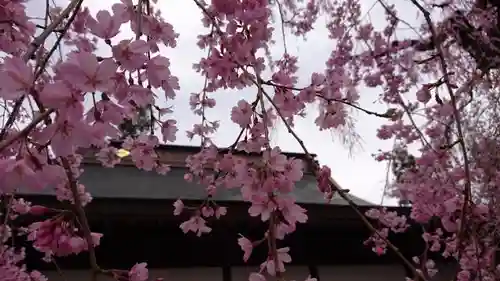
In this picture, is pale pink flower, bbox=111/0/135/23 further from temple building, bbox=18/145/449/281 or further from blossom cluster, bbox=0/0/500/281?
temple building, bbox=18/145/449/281

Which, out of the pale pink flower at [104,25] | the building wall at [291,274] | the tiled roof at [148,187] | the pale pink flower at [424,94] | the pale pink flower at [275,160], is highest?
the pale pink flower at [424,94]

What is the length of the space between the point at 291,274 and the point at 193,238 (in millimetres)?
801

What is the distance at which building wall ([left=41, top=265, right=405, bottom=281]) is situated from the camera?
326cm

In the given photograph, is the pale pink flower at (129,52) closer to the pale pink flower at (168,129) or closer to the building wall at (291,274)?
the pale pink flower at (168,129)

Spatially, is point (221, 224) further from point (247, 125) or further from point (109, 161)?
point (247, 125)

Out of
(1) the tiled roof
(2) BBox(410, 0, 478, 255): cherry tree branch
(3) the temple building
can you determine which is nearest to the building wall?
(3) the temple building

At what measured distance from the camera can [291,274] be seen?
12.5ft

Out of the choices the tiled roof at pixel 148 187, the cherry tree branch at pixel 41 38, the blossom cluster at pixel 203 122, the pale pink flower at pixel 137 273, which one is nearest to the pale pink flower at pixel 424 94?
the blossom cluster at pixel 203 122

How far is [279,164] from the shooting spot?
1.31 m

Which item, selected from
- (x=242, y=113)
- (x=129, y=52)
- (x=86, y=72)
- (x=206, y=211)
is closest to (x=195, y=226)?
(x=206, y=211)

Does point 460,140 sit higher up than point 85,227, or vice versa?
point 460,140

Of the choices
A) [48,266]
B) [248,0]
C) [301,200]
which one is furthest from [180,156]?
[248,0]

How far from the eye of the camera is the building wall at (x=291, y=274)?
3256 mm

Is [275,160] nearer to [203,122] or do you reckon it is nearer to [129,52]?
[129,52]
